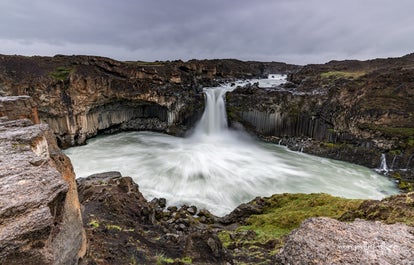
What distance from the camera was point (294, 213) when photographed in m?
9.88

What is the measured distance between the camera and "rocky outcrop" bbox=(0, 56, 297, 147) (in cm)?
2600

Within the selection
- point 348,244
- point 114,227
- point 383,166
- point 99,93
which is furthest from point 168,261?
point 99,93

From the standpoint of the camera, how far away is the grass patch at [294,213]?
902 centimetres

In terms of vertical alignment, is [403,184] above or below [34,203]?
below

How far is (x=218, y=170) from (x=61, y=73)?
22.6 m

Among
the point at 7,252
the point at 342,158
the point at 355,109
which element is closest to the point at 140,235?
the point at 7,252

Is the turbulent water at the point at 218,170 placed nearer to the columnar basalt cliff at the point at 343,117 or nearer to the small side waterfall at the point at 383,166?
the small side waterfall at the point at 383,166

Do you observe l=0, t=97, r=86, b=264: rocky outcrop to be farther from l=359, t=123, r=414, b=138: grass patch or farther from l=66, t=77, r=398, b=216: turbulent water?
l=359, t=123, r=414, b=138: grass patch

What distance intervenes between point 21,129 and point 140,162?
17.8 meters

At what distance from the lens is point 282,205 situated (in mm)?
12469

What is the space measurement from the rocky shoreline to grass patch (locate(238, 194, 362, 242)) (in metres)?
0.07

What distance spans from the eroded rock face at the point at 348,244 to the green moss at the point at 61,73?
3034 centimetres

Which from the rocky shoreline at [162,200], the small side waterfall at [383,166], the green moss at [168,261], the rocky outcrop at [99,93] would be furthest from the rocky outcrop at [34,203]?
the small side waterfall at [383,166]

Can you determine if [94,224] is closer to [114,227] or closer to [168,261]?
[114,227]
